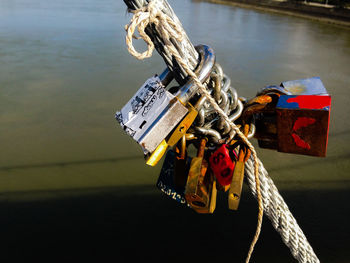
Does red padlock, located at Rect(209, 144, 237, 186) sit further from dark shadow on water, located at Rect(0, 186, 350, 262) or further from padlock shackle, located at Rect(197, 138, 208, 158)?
dark shadow on water, located at Rect(0, 186, 350, 262)

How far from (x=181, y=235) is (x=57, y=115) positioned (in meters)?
2.19

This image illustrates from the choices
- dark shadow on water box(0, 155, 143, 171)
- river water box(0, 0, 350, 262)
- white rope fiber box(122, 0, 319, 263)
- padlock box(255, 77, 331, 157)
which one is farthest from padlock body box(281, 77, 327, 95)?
dark shadow on water box(0, 155, 143, 171)

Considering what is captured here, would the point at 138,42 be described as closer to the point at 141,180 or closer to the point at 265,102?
the point at 141,180

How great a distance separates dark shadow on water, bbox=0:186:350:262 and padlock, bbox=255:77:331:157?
136cm

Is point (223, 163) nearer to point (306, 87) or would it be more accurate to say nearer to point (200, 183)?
point (200, 183)

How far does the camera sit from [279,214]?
748mm

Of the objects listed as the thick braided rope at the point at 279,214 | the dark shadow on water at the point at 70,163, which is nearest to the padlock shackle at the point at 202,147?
the thick braided rope at the point at 279,214

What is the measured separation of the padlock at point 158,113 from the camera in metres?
0.59

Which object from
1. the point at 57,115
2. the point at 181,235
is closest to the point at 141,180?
the point at 181,235

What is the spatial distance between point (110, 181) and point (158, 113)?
77.1 inches

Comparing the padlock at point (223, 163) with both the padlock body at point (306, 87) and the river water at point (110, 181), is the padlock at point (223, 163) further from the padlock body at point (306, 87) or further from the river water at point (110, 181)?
the river water at point (110, 181)

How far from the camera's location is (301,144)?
669 millimetres

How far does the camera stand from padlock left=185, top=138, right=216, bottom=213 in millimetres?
638

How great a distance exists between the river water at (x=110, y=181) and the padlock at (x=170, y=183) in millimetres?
1265
